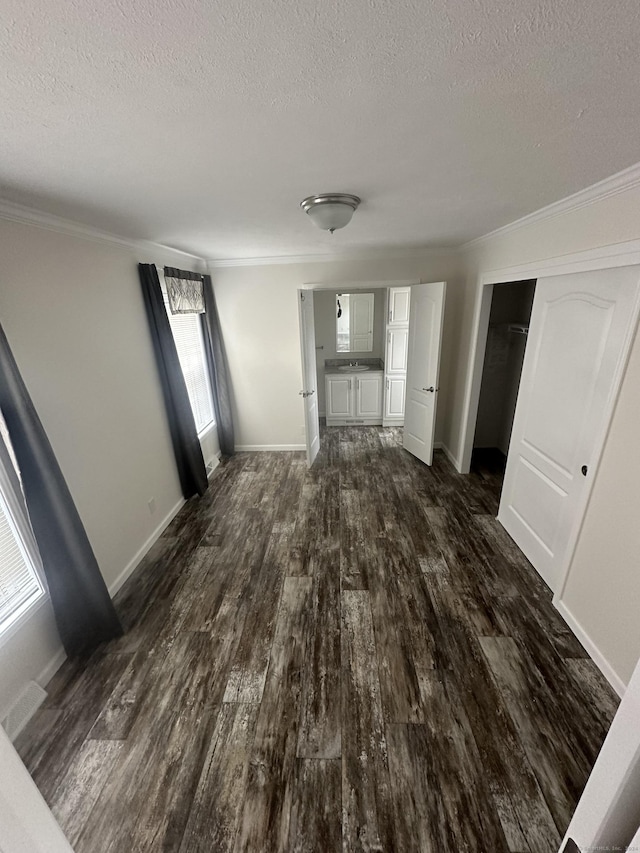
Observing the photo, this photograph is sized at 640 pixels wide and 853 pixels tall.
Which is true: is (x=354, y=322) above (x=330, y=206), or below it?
below

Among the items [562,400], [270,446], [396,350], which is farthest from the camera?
[396,350]

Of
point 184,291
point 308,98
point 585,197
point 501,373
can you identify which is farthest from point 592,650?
point 184,291

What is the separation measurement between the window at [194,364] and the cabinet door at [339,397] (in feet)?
5.99

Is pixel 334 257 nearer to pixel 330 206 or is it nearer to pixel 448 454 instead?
pixel 330 206

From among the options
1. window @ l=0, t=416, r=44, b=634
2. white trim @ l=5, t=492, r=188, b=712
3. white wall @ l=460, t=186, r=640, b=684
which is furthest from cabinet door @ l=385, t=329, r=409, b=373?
window @ l=0, t=416, r=44, b=634

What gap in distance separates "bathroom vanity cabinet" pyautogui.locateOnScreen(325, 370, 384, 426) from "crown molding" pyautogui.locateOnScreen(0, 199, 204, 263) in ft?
9.58

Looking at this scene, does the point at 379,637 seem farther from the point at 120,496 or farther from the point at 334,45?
the point at 334,45

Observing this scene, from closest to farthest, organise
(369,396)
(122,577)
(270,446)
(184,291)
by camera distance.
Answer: (122,577)
(184,291)
(270,446)
(369,396)

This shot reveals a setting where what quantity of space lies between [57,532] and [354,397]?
160 inches

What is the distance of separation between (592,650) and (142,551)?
3.00 meters

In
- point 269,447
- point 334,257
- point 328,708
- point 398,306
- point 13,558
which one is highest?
point 334,257

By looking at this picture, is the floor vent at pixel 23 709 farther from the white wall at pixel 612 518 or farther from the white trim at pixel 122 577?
the white wall at pixel 612 518

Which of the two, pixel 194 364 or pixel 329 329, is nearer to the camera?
pixel 194 364

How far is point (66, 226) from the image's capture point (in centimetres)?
191
